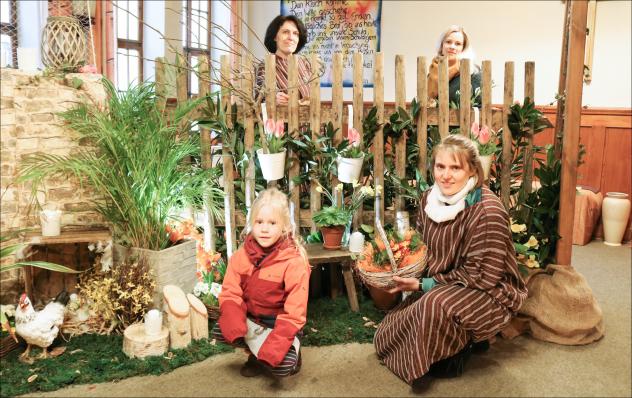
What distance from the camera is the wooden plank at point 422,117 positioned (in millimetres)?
3557

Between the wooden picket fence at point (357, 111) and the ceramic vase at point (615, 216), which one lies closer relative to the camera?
the ceramic vase at point (615, 216)

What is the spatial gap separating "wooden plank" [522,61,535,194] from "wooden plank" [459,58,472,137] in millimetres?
345

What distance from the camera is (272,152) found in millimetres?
3422

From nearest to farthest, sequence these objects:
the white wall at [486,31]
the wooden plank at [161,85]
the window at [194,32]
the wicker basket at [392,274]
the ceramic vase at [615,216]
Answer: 1. the ceramic vase at [615,216]
2. the wicker basket at [392,274]
3. the wooden plank at [161,85]
4. the white wall at [486,31]
5. the window at [194,32]

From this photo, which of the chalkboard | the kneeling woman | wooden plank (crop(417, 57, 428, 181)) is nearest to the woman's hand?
wooden plank (crop(417, 57, 428, 181))

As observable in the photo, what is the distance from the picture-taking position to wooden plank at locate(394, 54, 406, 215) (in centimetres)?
357

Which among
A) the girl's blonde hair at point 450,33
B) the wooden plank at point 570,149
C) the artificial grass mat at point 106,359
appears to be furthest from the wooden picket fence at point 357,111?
the artificial grass mat at point 106,359

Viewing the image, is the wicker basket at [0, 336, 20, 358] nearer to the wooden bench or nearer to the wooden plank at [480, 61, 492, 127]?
the wooden bench

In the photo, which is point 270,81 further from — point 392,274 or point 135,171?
point 392,274

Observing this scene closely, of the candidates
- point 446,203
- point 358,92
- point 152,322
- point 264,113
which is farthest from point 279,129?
point 152,322

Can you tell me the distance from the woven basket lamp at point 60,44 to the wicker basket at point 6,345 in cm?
150

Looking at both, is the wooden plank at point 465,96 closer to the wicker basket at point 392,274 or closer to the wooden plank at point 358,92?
the wooden plank at point 358,92

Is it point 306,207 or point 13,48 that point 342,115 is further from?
point 13,48

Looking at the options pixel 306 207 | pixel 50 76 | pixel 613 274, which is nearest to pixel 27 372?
pixel 50 76
